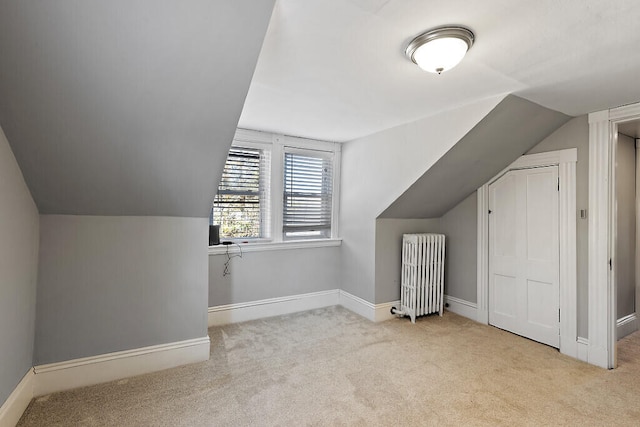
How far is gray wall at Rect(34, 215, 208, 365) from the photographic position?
217 centimetres

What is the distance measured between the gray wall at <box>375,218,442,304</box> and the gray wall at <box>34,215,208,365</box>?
1.96 meters

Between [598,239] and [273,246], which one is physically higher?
[598,239]

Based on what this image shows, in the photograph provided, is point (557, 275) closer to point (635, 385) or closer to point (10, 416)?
point (635, 385)

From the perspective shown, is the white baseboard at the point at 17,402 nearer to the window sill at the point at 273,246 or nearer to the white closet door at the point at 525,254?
the window sill at the point at 273,246

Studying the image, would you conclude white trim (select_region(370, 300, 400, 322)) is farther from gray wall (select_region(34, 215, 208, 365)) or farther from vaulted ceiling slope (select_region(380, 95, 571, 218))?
gray wall (select_region(34, 215, 208, 365))

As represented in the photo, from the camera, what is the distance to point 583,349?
2.70 m

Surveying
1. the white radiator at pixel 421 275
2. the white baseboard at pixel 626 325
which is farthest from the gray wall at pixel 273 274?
the white baseboard at pixel 626 325

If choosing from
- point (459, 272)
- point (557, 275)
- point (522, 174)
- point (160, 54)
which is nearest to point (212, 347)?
point (160, 54)

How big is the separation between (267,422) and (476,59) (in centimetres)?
252

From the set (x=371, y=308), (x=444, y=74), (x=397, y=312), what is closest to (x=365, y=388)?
(x=371, y=308)

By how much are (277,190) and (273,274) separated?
3.39ft

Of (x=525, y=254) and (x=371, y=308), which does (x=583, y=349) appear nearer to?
(x=525, y=254)

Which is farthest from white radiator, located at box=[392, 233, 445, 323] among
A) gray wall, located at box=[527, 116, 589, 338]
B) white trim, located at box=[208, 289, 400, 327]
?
gray wall, located at box=[527, 116, 589, 338]

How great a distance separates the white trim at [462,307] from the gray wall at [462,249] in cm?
Answer: 5
